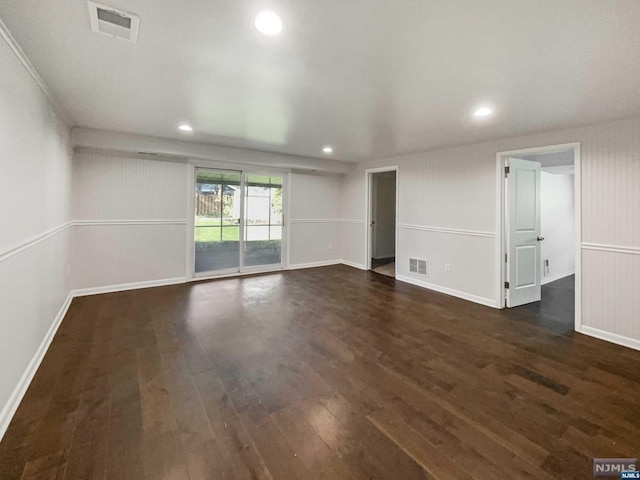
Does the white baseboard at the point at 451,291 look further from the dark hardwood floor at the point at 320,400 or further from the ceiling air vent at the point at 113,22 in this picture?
the ceiling air vent at the point at 113,22

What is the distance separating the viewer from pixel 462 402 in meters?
2.03

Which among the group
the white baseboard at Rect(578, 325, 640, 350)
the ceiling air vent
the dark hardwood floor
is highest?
the ceiling air vent

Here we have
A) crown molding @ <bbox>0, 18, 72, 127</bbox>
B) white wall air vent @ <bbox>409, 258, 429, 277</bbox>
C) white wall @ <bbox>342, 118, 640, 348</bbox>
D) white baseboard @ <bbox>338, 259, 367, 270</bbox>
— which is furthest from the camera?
white baseboard @ <bbox>338, 259, 367, 270</bbox>

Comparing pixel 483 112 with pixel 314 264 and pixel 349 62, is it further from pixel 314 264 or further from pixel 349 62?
pixel 314 264

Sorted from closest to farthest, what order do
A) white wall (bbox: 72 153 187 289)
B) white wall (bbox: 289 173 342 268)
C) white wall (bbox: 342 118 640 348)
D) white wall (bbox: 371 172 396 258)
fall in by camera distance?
white wall (bbox: 342 118 640 348)
white wall (bbox: 72 153 187 289)
white wall (bbox: 289 173 342 268)
white wall (bbox: 371 172 396 258)

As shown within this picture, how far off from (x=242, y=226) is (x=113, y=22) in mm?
4197

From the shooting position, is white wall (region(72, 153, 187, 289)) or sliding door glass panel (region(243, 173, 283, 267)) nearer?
white wall (region(72, 153, 187, 289))

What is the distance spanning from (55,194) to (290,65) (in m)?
2.88

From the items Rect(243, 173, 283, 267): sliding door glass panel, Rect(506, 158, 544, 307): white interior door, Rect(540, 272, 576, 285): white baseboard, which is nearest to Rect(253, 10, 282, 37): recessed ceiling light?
Rect(506, 158, 544, 307): white interior door

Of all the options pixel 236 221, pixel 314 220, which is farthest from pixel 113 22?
pixel 314 220

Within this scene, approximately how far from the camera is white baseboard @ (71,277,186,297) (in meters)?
4.34

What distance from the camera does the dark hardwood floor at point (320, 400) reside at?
153 centimetres

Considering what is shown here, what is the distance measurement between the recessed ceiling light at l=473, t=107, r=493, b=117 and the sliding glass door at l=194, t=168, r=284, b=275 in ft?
13.1

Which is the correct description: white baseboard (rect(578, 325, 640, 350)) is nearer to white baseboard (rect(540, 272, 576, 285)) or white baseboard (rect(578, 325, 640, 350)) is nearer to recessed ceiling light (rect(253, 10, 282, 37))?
white baseboard (rect(540, 272, 576, 285))
